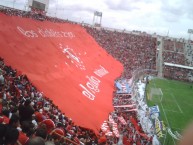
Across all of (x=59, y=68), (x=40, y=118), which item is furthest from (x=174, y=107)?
(x=40, y=118)

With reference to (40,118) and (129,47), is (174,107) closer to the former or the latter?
(40,118)

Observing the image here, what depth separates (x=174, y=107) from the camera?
108 feet

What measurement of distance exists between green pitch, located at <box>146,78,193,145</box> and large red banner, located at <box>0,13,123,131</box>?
5405mm

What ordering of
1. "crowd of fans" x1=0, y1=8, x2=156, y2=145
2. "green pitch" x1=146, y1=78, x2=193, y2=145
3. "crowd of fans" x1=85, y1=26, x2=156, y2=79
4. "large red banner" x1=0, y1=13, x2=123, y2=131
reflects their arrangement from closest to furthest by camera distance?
"crowd of fans" x1=0, y1=8, x2=156, y2=145 < "large red banner" x1=0, y1=13, x2=123, y2=131 < "green pitch" x1=146, y1=78, x2=193, y2=145 < "crowd of fans" x1=85, y1=26, x2=156, y2=79

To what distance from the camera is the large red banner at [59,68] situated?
21.2 metres

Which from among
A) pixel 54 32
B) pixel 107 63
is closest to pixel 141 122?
pixel 54 32

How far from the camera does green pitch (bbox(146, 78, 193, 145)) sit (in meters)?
25.5

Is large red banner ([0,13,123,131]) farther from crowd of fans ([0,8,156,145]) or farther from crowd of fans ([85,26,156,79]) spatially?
crowd of fans ([85,26,156,79])

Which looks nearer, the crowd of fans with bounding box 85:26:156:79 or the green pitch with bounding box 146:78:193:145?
the green pitch with bounding box 146:78:193:145

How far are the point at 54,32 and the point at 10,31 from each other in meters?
10.5

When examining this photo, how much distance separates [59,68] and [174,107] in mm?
14096

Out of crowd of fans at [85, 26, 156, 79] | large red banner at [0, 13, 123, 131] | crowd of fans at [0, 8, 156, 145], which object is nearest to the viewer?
crowd of fans at [0, 8, 156, 145]

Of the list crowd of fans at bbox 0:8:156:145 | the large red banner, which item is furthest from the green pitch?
the large red banner

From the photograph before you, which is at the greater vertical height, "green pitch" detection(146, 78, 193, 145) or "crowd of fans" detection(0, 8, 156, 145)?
"crowd of fans" detection(0, 8, 156, 145)
